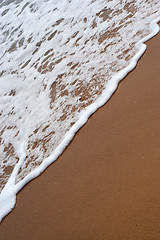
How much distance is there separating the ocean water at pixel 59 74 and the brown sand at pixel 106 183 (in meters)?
0.20

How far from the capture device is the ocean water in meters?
2.81

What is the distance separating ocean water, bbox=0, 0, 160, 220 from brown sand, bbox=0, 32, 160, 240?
0.66ft

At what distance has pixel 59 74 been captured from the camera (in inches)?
151

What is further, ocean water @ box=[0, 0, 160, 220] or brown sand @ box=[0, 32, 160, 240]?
ocean water @ box=[0, 0, 160, 220]

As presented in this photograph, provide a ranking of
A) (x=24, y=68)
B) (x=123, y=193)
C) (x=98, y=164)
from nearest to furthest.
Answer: (x=123, y=193)
(x=98, y=164)
(x=24, y=68)

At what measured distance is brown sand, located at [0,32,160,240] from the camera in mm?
1793

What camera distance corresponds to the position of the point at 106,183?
6.73 ft

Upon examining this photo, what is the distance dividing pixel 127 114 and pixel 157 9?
2.23 m

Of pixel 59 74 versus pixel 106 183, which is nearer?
pixel 106 183

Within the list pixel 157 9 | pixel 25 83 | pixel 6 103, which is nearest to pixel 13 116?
pixel 6 103

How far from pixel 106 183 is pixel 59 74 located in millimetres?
2188

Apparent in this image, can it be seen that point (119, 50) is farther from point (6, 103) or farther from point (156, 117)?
point (6, 103)

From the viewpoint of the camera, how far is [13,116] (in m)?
3.60

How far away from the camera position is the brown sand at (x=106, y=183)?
1793mm
